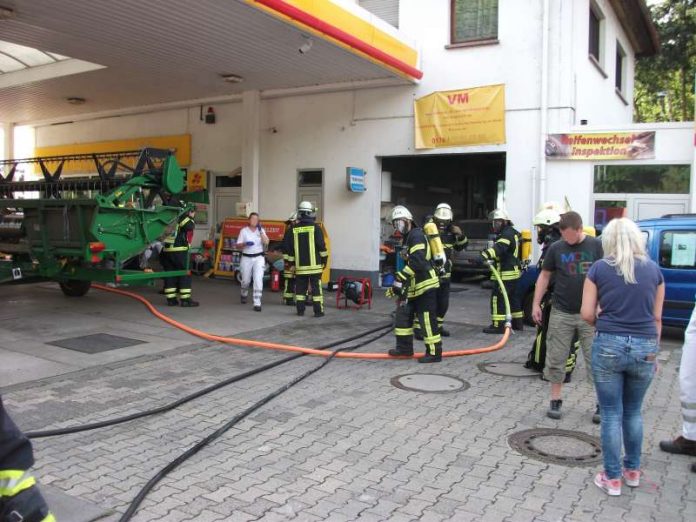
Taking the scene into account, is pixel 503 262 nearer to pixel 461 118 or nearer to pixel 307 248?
pixel 307 248

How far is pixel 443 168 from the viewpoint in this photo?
1973 cm

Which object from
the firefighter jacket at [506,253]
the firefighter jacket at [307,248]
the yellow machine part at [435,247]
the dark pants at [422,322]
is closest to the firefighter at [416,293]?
the dark pants at [422,322]

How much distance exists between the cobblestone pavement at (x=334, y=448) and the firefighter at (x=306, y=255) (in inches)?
129

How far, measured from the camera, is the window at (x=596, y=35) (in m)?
14.3

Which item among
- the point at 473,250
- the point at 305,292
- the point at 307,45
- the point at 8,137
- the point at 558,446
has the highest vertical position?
the point at 307,45

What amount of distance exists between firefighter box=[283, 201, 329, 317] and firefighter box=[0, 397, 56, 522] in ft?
24.7

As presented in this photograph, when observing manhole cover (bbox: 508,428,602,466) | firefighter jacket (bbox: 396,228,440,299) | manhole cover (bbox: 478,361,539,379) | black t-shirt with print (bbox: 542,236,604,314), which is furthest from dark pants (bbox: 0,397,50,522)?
manhole cover (bbox: 478,361,539,379)

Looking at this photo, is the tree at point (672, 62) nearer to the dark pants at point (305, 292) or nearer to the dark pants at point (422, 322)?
the dark pants at point (305, 292)

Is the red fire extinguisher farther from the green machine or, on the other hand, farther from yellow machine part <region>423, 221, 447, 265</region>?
yellow machine part <region>423, 221, 447, 265</region>

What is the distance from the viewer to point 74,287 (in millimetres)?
11336

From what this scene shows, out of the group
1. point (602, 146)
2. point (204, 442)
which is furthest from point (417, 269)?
point (602, 146)

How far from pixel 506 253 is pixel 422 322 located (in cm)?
248

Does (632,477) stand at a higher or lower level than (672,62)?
lower

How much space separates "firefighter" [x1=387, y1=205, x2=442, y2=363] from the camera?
6855mm
